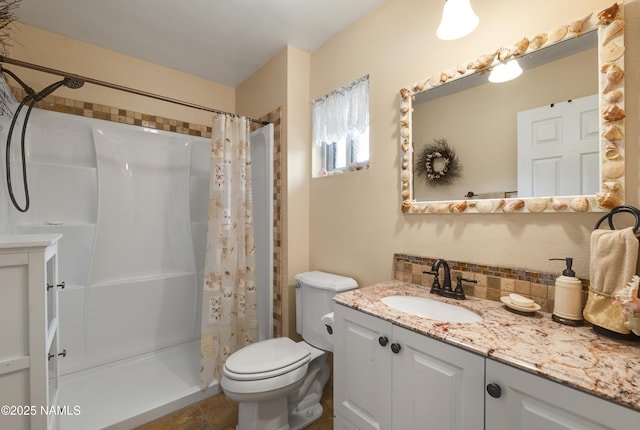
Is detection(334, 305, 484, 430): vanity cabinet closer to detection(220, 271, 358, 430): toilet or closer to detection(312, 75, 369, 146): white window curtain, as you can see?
detection(220, 271, 358, 430): toilet

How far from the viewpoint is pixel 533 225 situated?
106 centimetres

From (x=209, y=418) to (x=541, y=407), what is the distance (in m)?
1.68

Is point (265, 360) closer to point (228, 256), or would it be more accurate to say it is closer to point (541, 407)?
point (228, 256)

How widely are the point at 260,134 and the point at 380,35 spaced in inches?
43.8

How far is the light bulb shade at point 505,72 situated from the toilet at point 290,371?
126 centimetres

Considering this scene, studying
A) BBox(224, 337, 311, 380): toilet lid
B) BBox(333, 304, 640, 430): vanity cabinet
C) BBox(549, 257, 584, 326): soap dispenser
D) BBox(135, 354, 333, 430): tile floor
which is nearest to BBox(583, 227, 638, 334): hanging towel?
BBox(549, 257, 584, 326): soap dispenser

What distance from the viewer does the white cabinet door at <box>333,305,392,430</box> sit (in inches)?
39.4

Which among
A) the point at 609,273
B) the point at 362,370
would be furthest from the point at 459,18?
the point at 362,370

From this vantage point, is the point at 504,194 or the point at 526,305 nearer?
the point at 526,305

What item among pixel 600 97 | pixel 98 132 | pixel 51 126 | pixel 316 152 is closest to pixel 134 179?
pixel 98 132

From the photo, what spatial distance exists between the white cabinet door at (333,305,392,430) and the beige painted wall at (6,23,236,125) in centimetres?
233

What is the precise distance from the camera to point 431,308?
121 centimetres

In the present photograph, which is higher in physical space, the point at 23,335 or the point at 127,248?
the point at 127,248

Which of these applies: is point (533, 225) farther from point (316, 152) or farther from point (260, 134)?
point (260, 134)
